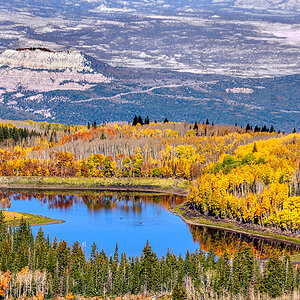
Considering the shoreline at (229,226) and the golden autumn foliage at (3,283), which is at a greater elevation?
the golden autumn foliage at (3,283)

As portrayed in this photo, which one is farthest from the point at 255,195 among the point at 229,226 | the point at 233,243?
the point at 233,243

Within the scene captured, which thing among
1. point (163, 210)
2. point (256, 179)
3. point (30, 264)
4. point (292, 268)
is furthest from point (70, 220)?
point (292, 268)

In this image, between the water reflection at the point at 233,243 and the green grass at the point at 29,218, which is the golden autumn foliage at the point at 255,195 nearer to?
the water reflection at the point at 233,243

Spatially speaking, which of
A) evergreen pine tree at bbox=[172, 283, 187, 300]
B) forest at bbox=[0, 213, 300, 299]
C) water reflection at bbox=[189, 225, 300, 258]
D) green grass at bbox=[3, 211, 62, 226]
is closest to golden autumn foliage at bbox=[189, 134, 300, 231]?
water reflection at bbox=[189, 225, 300, 258]

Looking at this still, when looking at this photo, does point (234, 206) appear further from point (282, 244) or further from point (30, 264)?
point (30, 264)

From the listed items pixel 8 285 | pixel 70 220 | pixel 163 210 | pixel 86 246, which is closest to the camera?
pixel 8 285

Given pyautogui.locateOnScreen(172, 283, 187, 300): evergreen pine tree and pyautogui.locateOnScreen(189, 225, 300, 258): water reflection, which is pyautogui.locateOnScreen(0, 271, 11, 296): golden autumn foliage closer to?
pyautogui.locateOnScreen(172, 283, 187, 300): evergreen pine tree

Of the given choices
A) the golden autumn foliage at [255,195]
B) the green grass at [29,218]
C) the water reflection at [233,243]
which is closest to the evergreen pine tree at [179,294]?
the water reflection at [233,243]
